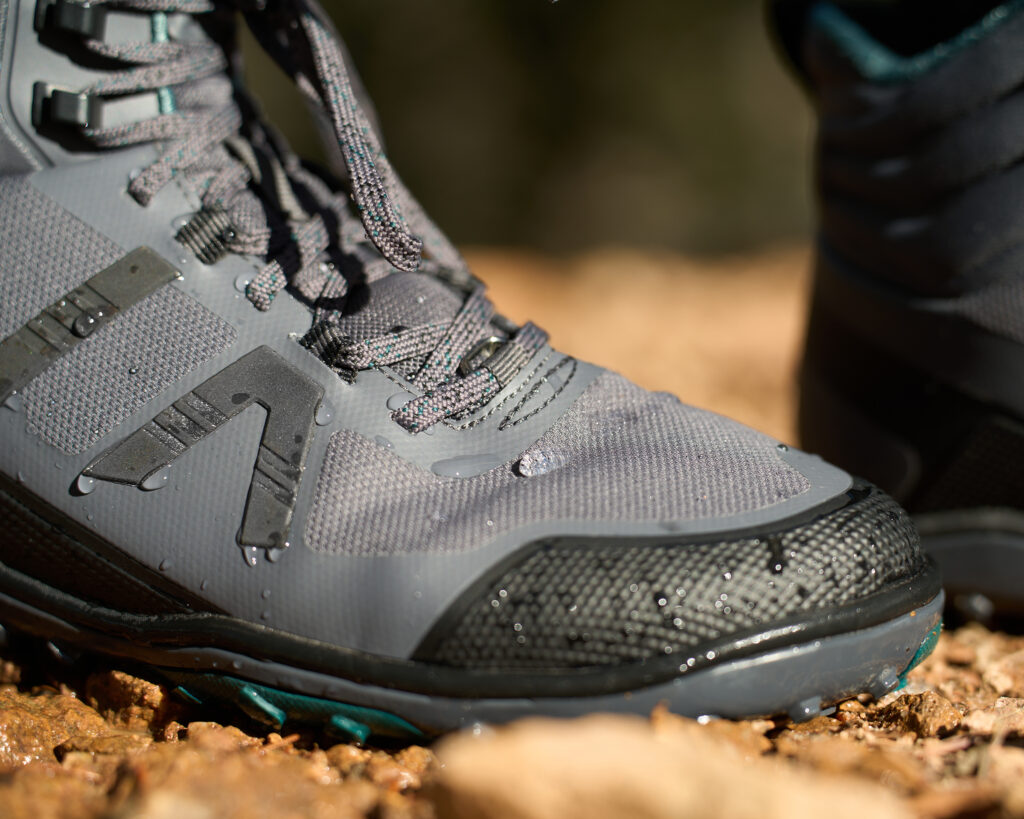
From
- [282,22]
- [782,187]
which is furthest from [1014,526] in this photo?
[782,187]

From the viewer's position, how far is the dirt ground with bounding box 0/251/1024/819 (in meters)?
0.60

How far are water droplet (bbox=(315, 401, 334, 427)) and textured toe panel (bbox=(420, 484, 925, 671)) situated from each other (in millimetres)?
209

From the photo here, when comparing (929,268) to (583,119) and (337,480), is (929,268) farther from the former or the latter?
(583,119)

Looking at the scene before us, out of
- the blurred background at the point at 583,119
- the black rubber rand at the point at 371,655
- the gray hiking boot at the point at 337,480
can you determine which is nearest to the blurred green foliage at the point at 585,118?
the blurred background at the point at 583,119

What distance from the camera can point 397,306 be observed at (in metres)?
0.91

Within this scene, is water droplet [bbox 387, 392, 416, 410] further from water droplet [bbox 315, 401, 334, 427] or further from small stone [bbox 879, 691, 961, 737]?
small stone [bbox 879, 691, 961, 737]

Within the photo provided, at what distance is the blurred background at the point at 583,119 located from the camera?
580cm

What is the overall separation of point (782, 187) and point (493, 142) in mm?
1907
